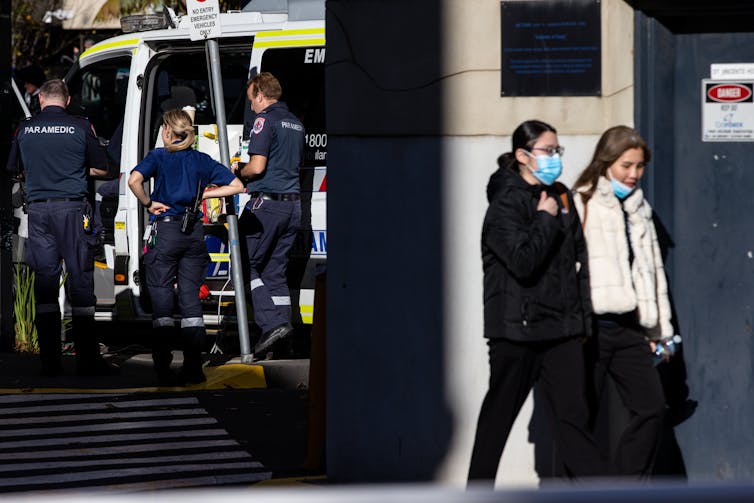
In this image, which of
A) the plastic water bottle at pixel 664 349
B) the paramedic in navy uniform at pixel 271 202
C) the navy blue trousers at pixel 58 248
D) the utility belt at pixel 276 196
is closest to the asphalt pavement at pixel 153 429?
the paramedic in navy uniform at pixel 271 202

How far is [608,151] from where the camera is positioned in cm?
562

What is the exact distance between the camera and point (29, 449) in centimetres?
738

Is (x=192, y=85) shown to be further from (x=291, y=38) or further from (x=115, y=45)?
(x=291, y=38)

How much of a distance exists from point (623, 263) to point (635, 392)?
0.53m

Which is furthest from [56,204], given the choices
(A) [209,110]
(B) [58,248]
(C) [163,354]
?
(A) [209,110]

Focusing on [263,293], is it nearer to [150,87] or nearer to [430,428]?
[150,87]

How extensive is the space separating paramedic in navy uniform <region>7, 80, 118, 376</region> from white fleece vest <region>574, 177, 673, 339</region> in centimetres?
444

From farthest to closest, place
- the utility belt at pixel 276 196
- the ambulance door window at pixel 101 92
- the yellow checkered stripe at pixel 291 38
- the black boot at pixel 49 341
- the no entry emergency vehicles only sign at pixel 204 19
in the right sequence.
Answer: the ambulance door window at pixel 101 92
the yellow checkered stripe at pixel 291 38
the utility belt at pixel 276 196
the no entry emergency vehicles only sign at pixel 204 19
the black boot at pixel 49 341

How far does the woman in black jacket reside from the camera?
545 cm

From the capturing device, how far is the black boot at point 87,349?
365 inches

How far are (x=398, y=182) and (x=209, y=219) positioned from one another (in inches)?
150

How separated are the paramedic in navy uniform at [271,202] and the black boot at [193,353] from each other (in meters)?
0.62

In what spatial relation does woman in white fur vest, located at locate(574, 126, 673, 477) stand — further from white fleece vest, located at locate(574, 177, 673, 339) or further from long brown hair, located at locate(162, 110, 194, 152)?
long brown hair, located at locate(162, 110, 194, 152)

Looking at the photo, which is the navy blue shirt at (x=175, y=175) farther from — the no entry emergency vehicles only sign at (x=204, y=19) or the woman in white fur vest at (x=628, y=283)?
the woman in white fur vest at (x=628, y=283)
